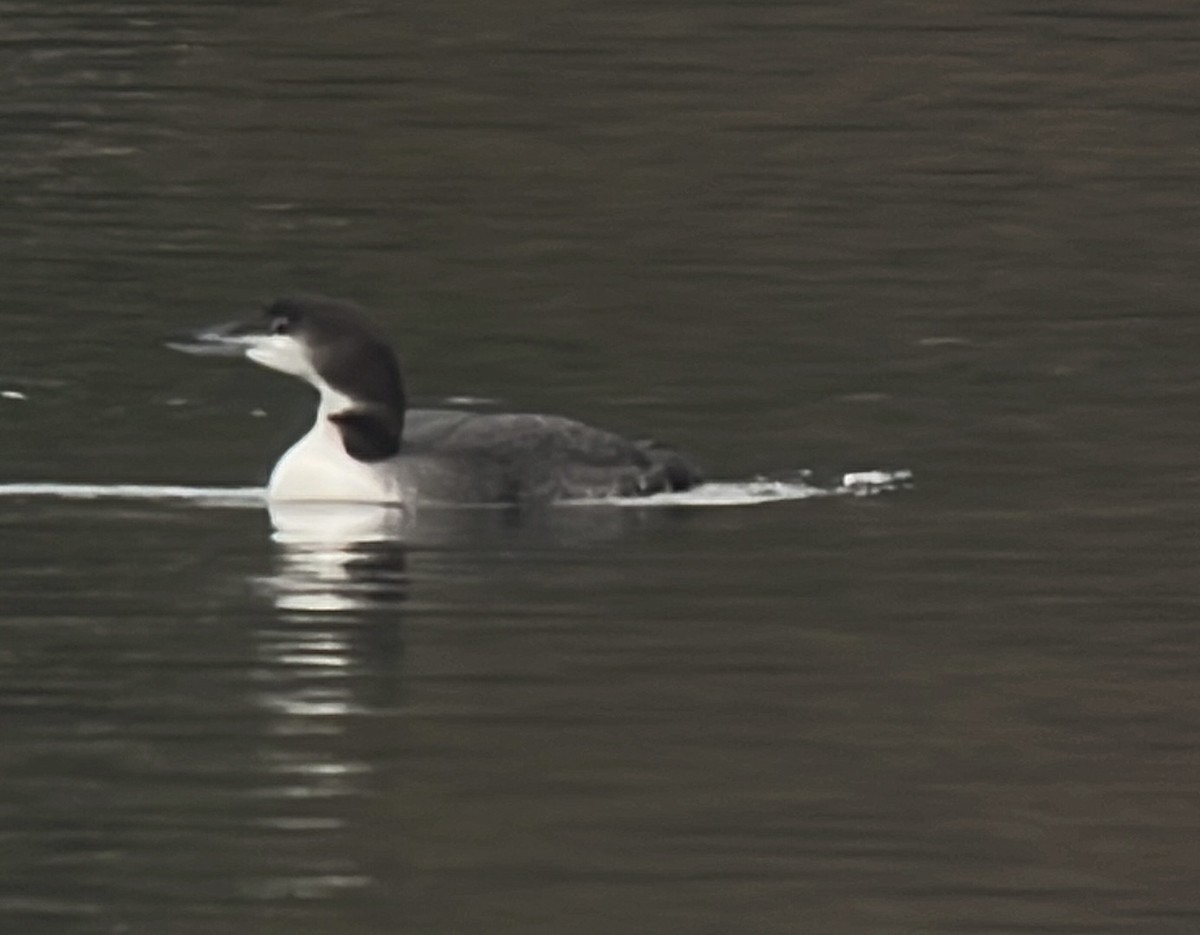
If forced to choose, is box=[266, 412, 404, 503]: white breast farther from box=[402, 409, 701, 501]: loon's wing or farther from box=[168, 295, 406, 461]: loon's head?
box=[402, 409, 701, 501]: loon's wing

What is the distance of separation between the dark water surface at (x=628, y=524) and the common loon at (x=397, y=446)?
6.7 inches

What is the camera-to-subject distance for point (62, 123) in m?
26.5

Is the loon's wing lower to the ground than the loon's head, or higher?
lower

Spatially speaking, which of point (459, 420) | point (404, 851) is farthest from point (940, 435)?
point (404, 851)

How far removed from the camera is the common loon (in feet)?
52.9

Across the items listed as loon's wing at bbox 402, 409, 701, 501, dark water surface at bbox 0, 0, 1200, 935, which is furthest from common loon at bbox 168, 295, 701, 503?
dark water surface at bbox 0, 0, 1200, 935

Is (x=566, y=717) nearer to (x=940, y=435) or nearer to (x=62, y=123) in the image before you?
(x=940, y=435)

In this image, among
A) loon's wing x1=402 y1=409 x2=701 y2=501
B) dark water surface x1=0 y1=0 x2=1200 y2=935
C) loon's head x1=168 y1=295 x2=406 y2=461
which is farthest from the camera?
loon's head x1=168 y1=295 x2=406 y2=461

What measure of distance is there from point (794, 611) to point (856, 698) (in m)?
1.33

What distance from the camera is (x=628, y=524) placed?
52.1 feet

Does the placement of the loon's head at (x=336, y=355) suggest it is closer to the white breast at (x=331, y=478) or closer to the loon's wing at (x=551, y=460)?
the white breast at (x=331, y=478)

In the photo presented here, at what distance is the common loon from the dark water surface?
0.56ft

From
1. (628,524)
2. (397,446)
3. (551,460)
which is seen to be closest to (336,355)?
(397,446)

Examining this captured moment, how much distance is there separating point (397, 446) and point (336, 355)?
40 cm
